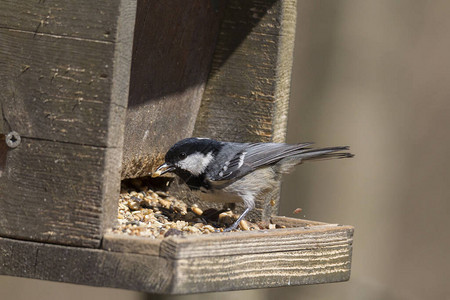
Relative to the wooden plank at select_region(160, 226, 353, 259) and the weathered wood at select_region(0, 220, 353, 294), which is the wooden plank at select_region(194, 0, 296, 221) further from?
the weathered wood at select_region(0, 220, 353, 294)

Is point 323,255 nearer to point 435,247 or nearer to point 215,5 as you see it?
point 215,5

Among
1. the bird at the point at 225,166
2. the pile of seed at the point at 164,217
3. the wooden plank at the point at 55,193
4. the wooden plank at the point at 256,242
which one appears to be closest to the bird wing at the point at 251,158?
the bird at the point at 225,166

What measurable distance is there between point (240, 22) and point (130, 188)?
90cm

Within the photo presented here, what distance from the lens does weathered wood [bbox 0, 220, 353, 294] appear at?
2.45 metres

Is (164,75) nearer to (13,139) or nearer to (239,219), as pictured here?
(239,219)

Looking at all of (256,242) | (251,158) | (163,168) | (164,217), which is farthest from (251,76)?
(256,242)

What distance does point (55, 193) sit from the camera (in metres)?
2.58

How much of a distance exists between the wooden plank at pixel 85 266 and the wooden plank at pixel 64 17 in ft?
2.22

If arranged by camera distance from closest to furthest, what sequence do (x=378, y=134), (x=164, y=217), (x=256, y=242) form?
(x=256, y=242)
(x=164, y=217)
(x=378, y=134)

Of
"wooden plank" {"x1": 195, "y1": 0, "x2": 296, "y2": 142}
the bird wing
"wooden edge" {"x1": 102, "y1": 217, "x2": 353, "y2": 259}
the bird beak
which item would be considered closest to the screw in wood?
"wooden edge" {"x1": 102, "y1": 217, "x2": 353, "y2": 259}

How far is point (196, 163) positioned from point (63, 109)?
0.94m

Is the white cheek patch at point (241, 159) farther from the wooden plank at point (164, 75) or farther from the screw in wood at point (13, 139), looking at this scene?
the screw in wood at point (13, 139)

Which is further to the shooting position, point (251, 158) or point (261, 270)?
point (251, 158)

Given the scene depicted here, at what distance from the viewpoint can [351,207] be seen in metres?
4.97
